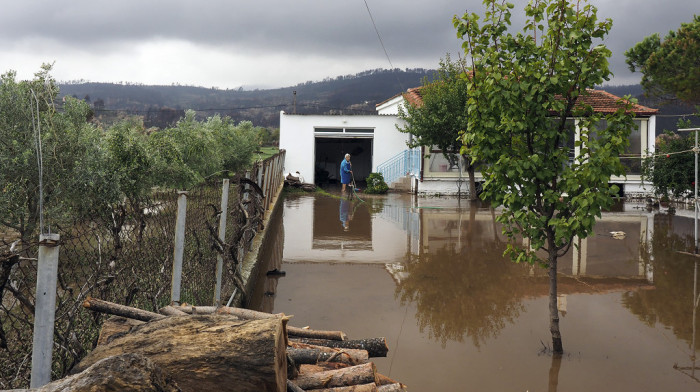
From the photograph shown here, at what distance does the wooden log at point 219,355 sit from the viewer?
2863mm

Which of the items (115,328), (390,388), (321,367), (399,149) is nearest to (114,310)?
(115,328)

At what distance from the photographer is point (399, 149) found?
26.8 m

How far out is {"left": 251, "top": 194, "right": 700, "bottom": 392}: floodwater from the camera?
548cm

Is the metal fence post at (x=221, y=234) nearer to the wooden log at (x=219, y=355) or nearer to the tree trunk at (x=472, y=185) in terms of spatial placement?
the wooden log at (x=219, y=355)

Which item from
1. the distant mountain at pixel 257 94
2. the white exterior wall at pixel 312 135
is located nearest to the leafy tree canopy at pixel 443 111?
the white exterior wall at pixel 312 135

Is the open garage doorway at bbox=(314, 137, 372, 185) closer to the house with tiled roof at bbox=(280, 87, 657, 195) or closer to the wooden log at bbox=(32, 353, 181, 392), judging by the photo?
the house with tiled roof at bbox=(280, 87, 657, 195)

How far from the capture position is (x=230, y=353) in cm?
289

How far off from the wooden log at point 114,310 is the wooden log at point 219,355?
338 millimetres

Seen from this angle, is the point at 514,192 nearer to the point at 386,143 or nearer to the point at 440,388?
the point at 440,388

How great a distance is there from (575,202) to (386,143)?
21.5m

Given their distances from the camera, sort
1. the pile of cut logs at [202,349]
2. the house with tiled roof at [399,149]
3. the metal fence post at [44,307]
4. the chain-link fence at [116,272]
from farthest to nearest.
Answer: the house with tiled roof at [399,149], the chain-link fence at [116,272], the pile of cut logs at [202,349], the metal fence post at [44,307]

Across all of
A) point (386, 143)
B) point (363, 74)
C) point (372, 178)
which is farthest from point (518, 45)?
point (363, 74)

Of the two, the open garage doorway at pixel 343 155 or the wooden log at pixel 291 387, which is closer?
the wooden log at pixel 291 387

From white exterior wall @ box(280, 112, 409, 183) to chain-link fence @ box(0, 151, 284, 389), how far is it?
18.6m
